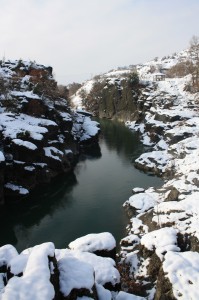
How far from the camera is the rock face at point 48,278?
31.5 feet

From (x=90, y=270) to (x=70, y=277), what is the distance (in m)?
0.83

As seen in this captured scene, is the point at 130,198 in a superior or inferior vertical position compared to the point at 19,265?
inferior

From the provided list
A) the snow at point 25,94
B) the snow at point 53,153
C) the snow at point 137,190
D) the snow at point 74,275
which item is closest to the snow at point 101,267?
the snow at point 74,275

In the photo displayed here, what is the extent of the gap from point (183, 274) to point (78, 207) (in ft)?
75.1

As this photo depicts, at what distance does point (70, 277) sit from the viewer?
11.5 m

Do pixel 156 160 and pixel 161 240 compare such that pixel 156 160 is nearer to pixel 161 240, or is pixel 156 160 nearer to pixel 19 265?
pixel 161 240

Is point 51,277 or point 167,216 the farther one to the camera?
point 167,216

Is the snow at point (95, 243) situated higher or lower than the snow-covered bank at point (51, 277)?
lower

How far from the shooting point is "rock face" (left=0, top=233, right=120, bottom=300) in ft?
31.5

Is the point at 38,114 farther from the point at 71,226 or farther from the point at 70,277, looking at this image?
the point at 70,277

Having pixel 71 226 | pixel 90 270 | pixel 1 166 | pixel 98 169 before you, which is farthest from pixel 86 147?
pixel 90 270

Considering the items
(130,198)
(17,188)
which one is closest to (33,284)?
(130,198)

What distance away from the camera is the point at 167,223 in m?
24.1

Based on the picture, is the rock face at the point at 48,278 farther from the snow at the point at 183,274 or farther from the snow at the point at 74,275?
the snow at the point at 183,274
